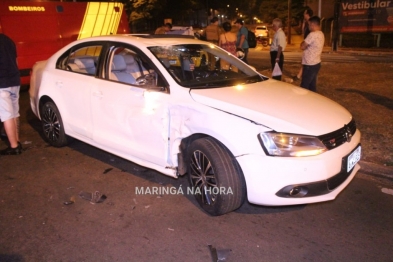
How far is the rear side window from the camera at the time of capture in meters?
5.08

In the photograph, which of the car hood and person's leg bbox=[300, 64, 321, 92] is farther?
person's leg bbox=[300, 64, 321, 92]

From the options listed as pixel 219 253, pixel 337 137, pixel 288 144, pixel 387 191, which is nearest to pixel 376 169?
pixel 387 191

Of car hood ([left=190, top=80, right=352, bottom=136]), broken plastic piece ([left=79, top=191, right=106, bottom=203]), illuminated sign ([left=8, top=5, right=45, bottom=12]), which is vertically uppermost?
illuminated sign ([left=8, top=5, right=45, bottom=12])

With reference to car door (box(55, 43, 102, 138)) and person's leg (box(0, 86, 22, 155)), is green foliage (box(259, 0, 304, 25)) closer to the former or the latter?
car door (box(55, 43, 102, 138))

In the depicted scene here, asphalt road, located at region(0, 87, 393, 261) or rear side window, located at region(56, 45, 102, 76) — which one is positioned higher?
rear side window, located at region(56, 45, 102, 76)

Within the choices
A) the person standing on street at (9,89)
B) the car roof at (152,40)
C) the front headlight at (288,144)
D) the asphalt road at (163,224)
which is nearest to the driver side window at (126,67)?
the car roof at (152,40)

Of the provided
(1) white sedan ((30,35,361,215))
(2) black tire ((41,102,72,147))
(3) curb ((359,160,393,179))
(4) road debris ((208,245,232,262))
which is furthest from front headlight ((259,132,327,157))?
(2) black tire ((41,102,72,147))

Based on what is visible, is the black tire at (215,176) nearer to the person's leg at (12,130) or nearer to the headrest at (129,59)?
the headrest at (129,59)

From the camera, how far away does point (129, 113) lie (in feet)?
13.9

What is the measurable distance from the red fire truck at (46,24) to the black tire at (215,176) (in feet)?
22.8

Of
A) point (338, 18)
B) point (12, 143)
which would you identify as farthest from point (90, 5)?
point (338, 18)

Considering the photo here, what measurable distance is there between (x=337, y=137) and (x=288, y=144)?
556 millimetres

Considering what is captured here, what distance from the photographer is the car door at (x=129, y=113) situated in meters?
3.99

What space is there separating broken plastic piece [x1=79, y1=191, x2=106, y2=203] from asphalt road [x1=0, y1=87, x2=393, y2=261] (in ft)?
0.19
